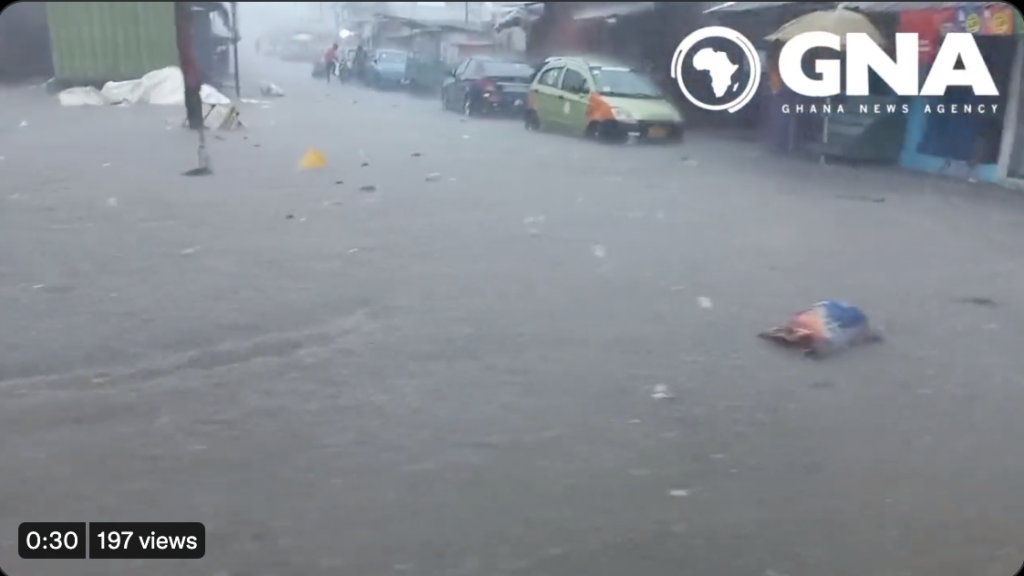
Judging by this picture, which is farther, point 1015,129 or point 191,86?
point 191,86

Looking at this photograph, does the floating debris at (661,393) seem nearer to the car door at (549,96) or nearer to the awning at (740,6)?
the awning at (740,6)

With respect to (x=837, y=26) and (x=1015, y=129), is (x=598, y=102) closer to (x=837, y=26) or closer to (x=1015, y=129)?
(x=837, y=26)

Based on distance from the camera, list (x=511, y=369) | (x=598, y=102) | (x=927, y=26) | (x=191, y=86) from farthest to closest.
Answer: (x=191, y=86)
(x=598, y=102)
(x=927, y=26)
(x=511, y=369)

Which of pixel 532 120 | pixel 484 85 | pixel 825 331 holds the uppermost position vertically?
pixel 484 85

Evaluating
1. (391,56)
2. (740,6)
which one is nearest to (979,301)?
(740,6)

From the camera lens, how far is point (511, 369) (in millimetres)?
5332

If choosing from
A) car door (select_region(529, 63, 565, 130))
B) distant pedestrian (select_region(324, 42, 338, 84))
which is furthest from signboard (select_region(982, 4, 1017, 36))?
distant pedestrian (select_region(324, 42, 338, 84))

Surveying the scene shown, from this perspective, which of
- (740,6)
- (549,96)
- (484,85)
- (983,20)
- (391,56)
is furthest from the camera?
(391,56)

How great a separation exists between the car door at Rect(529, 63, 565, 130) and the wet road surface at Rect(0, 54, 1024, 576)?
2.73 feet

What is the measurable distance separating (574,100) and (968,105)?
556 centimetres

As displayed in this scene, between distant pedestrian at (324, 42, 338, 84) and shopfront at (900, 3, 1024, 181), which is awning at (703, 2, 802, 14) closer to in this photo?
shopfront at (900, 3, 1024, 181)

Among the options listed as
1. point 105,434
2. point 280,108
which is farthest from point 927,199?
point 280,108

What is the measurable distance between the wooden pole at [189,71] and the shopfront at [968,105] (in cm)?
714

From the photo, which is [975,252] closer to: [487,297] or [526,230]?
[487,297]
